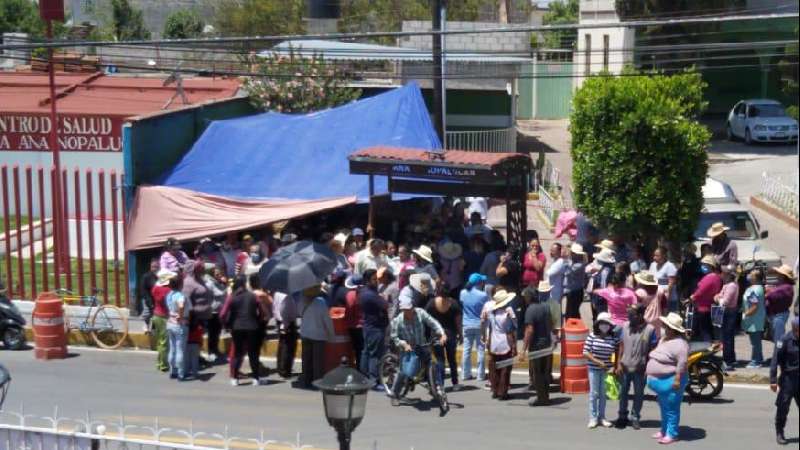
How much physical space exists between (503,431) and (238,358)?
3854 mm

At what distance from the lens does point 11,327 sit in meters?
16.8

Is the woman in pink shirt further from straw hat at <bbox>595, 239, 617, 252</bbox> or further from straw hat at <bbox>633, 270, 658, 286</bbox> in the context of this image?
straw hat at <bbox>595, 239, 617, 252</bbox>

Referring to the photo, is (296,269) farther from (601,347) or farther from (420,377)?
(601,347)

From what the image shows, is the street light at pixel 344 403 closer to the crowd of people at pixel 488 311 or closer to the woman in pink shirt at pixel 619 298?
the crowd of people at pixel 488 311

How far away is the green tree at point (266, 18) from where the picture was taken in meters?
47.8

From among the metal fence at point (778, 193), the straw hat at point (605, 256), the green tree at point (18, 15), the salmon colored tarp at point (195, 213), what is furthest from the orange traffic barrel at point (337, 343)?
the green tree at point (18, 15)

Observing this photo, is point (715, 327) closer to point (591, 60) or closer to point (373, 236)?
A: point (373, 236)

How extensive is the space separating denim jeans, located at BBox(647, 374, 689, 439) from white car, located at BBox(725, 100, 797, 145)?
25147 millimetres

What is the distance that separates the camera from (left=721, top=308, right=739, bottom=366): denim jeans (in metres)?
14.7

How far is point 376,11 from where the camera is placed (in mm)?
51344

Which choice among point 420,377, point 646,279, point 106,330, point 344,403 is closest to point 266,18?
point 106,330

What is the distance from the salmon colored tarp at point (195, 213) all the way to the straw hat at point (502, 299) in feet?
19.3

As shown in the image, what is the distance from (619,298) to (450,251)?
3.60 m

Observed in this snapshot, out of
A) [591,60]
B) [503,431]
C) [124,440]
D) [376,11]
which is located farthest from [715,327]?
[376,11]
